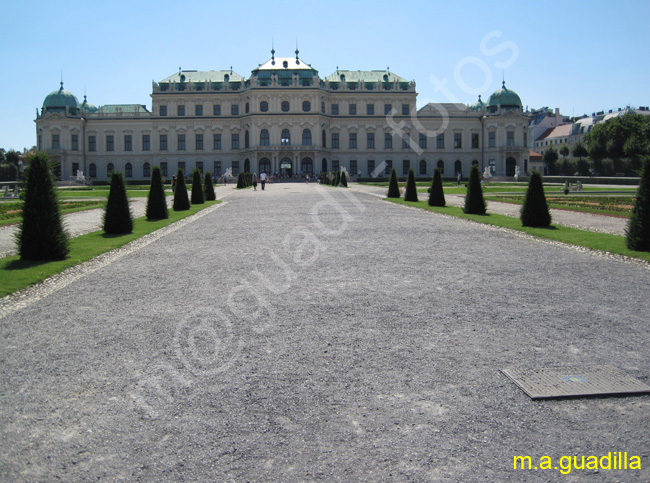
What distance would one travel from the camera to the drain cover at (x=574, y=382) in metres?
4.74

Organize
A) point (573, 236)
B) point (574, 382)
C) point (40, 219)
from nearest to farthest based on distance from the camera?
point (574, 382), point (40, 219), point (573, 236)

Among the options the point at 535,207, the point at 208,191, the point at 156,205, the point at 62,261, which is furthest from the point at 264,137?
the point at 62,261

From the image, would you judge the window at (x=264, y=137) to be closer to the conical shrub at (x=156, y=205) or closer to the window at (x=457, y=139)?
the window at (x=457, y=139)

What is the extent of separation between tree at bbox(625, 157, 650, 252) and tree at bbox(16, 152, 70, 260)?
37.5 feet

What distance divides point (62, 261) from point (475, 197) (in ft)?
49.6

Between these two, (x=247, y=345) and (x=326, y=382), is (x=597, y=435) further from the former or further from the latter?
(x=247, y=345)

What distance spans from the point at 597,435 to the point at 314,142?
78.2 metres

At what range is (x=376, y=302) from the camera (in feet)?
25.6

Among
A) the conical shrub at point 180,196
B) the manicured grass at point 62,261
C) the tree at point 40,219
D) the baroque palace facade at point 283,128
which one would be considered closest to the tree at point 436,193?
the conical shrub at point 180,196

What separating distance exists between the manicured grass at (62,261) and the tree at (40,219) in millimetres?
299

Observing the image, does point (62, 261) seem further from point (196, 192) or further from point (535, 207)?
point (196, 192)

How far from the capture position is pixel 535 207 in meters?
17.6

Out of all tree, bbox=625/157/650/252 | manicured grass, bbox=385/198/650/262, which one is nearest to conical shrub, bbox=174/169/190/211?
manicured grass, bbox=385/198/650/262

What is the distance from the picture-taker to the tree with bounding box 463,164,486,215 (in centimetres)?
2227
